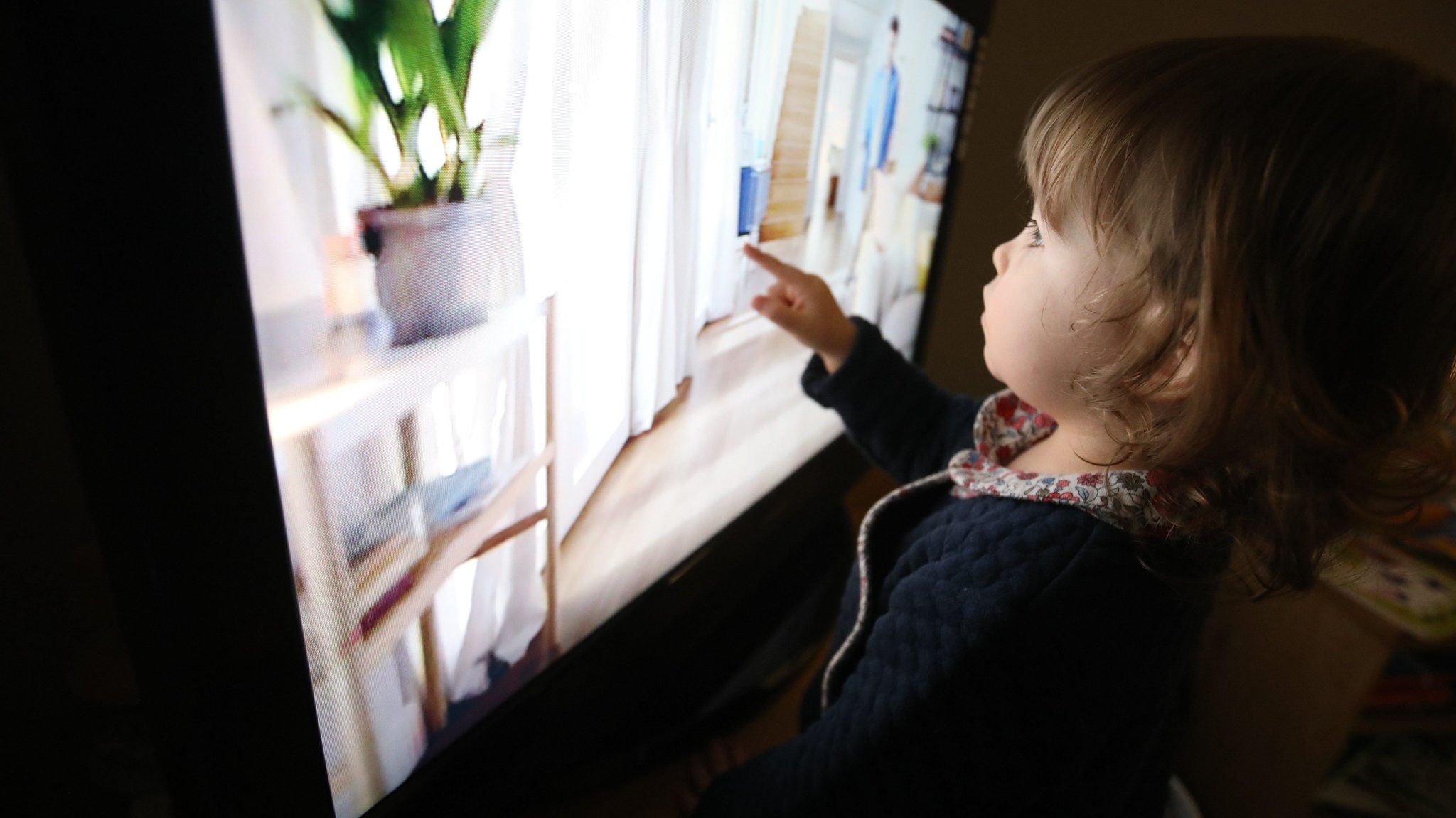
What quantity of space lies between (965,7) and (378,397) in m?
0.77

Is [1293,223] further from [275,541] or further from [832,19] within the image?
[275,541]

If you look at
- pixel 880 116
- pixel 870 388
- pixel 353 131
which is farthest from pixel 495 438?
pixel 880 116

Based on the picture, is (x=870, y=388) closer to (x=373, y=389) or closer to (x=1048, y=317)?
(x=1048, y=317)

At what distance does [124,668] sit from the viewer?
285 millimetres

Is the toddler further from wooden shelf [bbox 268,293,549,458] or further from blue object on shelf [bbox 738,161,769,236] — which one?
wooden shelf [bbox 268,293,549,458]

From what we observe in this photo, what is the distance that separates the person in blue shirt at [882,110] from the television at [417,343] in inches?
0.5

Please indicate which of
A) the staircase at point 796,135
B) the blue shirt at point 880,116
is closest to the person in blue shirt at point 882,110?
the blue shirt at point 880,116

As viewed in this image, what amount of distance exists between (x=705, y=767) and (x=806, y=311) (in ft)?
1.44

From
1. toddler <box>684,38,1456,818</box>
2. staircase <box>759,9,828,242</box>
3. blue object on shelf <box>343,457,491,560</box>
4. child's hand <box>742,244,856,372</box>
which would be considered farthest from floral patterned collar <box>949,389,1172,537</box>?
blue object on shelf <box>343,457,491,560</box>

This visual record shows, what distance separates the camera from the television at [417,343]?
0.74ft

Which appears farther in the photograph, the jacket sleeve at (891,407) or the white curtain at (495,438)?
the jacket sleeve at (891,407)

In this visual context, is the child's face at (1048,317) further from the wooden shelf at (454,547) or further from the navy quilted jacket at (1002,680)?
the wooden shelf at (454,547)

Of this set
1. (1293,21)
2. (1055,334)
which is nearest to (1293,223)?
(1055,334)

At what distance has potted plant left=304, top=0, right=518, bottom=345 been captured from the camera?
0.91ft
